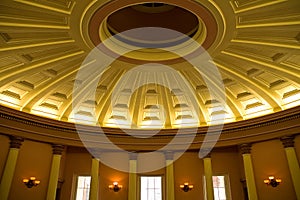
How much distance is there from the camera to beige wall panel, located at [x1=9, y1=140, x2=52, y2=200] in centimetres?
1249

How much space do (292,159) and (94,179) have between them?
9.50m

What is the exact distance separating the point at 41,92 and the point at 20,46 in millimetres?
3510

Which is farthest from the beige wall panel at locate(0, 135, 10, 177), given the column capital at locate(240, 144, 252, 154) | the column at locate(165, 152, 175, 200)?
the column capital at locate(240, 144, 252, 154)

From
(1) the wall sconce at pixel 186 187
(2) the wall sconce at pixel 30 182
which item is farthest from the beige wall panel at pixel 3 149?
(1) the wall sconce at pixel 186 187

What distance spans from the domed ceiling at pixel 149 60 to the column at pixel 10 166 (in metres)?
1.71

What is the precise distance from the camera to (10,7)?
8.19 meters

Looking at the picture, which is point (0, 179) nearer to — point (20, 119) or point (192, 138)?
point (20, 119)

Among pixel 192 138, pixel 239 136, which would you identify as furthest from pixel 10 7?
pixel 239 136

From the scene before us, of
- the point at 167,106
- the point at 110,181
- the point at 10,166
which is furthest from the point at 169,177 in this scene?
the point at 10,166

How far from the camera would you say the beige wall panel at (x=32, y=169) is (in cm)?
1249

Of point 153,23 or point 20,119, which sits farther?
point 20,119

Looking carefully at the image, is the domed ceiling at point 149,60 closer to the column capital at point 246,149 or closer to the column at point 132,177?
the column capital at point 246,149

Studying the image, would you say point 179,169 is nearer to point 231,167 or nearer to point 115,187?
point 231,167

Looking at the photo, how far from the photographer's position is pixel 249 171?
13.1m
